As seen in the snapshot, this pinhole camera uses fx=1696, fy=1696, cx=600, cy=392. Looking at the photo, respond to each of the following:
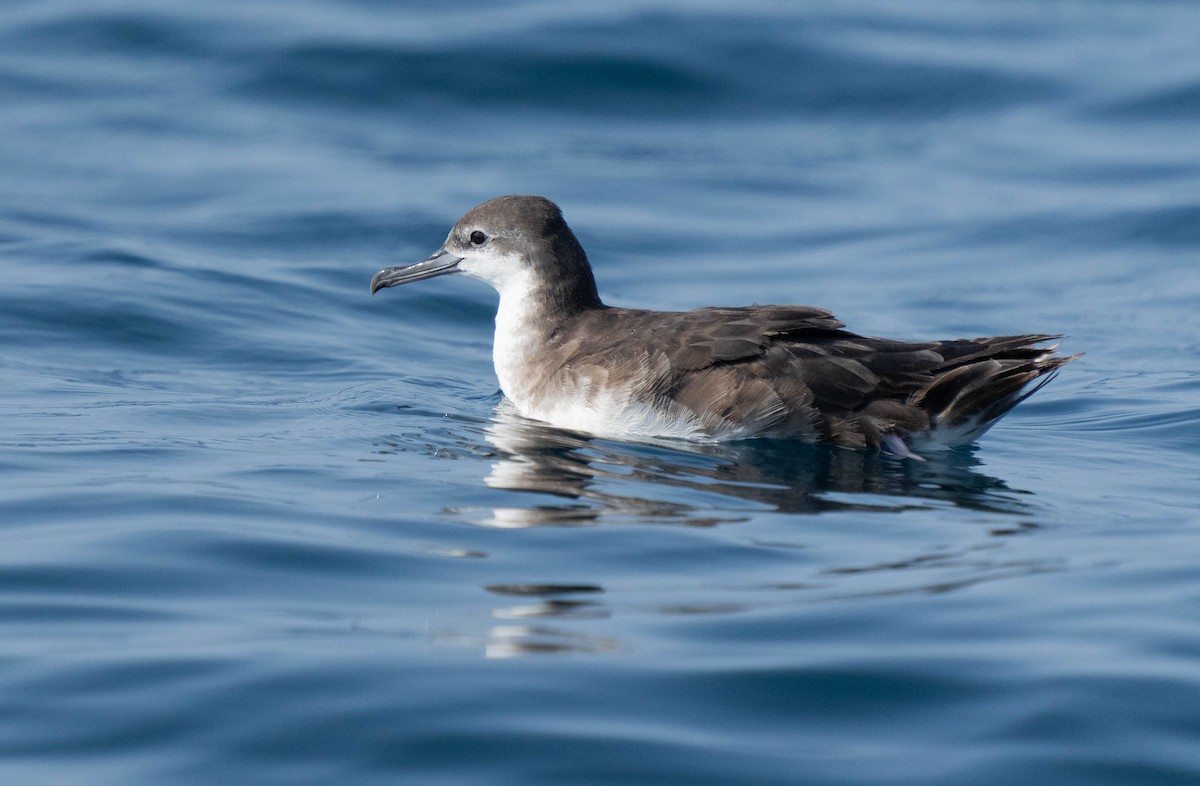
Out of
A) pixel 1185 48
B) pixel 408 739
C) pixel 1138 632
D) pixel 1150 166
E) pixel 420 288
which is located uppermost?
pixel 1185 48

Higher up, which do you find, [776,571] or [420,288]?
[420,288]

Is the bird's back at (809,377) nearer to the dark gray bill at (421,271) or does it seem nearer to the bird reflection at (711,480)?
the bird reflection at (711,480)

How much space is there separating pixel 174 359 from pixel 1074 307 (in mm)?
6666

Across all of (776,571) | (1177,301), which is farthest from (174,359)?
(1177,301)

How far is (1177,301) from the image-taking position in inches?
505

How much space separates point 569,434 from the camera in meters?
8.37

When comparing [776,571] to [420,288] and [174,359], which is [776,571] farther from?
[420,288]

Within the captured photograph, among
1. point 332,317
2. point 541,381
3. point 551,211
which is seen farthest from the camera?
point 332,317

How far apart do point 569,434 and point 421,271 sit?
1718 millimetres

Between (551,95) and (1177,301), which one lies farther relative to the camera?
(551,95)

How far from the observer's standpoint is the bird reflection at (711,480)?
22.1 ft

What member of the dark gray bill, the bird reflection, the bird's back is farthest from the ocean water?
the dark gray bill

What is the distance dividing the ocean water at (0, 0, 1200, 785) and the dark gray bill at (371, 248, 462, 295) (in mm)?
601

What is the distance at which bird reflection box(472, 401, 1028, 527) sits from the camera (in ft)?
22.1
